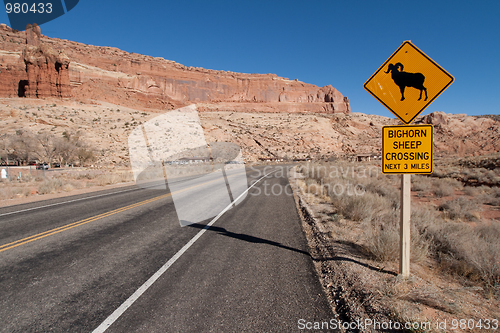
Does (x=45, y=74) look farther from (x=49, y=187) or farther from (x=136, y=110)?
(x=49, y=187)

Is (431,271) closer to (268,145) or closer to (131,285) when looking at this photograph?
(131,285)

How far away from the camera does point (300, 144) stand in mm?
66062

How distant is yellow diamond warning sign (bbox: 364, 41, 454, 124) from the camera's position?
330cm

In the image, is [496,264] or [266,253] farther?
[266,253]

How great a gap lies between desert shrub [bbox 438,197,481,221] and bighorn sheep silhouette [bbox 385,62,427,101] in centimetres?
776

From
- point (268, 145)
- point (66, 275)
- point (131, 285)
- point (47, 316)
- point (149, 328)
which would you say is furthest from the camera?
point (268, 145)

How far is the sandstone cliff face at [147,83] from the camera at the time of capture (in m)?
61.1

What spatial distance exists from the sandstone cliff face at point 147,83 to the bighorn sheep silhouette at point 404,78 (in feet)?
247

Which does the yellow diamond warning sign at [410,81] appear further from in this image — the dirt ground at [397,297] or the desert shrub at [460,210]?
the desert shrub at [460,210]

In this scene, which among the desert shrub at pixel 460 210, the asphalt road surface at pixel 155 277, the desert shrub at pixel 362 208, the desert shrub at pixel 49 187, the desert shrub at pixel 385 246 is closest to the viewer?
the asphalt road surface at pixel 155 277

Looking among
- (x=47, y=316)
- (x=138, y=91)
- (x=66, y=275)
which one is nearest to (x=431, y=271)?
(x=47, y=316)

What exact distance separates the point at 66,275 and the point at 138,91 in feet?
300

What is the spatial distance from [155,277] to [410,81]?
466 centimetres

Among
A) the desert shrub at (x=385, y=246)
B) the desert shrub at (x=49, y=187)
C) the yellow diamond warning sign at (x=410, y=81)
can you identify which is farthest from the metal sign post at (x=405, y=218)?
the desert shrub at (x=49, y=187)
